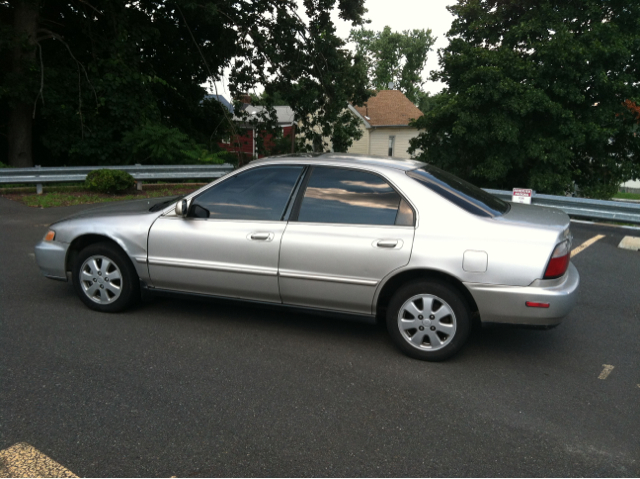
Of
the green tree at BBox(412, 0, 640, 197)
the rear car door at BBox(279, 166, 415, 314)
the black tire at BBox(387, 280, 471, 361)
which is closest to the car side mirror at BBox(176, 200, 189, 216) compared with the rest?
the rear car door at BBox(279, 166, 415, 314)

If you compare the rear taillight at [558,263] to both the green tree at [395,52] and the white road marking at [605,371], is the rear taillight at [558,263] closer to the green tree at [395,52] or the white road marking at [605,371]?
the white road marking at [605,371]

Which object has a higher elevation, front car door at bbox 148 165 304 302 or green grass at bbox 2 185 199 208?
front car door at bbox 148 165 304 302

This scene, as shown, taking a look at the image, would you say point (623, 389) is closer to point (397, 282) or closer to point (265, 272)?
point (397, 282)

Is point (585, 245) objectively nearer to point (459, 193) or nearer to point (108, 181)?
point (459, 193)

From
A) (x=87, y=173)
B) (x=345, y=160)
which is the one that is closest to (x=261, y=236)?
(x=345, y=160)

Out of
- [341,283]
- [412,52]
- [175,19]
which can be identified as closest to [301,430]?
[341,283]

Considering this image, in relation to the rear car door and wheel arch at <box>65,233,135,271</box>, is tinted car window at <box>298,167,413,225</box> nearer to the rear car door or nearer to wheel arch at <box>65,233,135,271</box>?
the rear car door

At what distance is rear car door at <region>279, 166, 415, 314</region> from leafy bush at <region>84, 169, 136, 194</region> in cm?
1015

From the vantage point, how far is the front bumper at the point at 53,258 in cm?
541

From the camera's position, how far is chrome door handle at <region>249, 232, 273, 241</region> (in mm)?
4730

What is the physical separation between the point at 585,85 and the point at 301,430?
17320mm

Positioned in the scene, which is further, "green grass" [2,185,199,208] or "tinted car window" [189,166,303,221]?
"green grass" [2,185,199,208]

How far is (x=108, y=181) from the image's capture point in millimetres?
13562

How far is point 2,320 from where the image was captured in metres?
5.07
